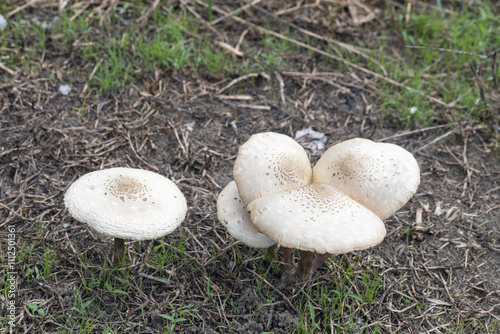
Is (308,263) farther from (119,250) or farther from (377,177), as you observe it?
(119,250)

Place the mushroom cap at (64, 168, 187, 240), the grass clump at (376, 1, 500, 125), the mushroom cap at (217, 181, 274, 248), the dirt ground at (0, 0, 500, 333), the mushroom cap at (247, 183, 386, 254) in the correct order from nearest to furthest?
the mushroom cap at (247, 183, 386, 254)
the mushroom cap at (64, 168, 187, 240)
the mushroom cap at (217, 181, 274, 248)
the dirt ground at (0, 0, 500, 333)
the grass clump at (376, 1, 500, 125)

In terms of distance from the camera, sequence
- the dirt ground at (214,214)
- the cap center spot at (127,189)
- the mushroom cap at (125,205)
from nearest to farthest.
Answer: the mushroom cap at (125,205) → the cap center spot at (127,189) → the dirt ground at (214,214)

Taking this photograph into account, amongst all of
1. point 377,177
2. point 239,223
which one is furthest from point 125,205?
point 377,177

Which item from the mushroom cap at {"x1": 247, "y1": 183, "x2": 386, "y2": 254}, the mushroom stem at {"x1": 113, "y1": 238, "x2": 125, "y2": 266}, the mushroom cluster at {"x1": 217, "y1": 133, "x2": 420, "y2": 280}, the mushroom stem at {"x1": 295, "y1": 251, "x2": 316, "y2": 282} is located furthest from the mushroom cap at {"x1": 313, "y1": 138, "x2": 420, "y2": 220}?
the mushroom stem at {"x1": 113, "y1": 238, "x2": 125, "y2": 266}

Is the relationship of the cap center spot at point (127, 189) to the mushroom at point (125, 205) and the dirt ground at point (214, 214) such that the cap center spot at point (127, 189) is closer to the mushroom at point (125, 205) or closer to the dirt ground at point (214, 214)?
the mushroom at point (125, 205)

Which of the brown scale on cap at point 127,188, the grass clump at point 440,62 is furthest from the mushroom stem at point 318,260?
the grass clump at point 440,62

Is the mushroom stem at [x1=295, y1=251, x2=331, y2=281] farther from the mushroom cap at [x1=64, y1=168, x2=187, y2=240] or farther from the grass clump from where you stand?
the grass clump

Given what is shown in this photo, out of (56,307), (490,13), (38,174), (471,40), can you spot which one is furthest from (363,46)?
(56,307)
